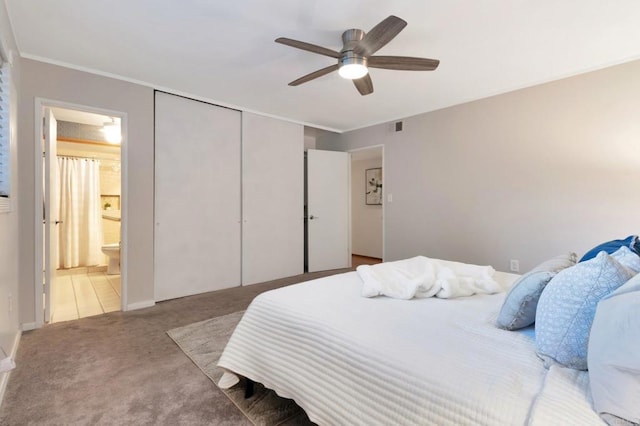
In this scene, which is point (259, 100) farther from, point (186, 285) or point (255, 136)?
point (186, 285)

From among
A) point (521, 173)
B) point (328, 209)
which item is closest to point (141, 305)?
point (328, 209)

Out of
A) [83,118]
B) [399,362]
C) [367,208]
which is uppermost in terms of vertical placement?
[83,118]

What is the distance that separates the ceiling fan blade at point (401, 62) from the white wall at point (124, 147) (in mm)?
2434

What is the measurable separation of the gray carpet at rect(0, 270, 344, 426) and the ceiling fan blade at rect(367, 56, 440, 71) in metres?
2.34

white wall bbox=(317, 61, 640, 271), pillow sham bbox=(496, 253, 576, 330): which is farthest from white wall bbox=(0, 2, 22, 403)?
white wall bbox=(317, 61, 640, 271)

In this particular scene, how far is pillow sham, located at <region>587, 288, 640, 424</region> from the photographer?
757mm

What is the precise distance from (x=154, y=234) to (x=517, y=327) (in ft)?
10.9

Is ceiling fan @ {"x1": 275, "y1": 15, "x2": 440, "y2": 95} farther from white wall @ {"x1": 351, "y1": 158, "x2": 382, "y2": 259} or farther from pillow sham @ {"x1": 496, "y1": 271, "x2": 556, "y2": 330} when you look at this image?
white wall @ {"x1": 351, "y1": 158, "x2": 382, "y2": 259}

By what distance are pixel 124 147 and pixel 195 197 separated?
878 millimetres

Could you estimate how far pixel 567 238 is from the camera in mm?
3023

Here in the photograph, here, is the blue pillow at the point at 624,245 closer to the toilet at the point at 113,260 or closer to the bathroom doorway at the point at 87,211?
the bathroom doorway at the point at 87,211

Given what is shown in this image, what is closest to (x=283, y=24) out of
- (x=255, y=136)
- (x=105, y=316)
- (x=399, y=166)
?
(x=255, y=136)

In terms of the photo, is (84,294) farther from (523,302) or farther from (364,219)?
(364,219)

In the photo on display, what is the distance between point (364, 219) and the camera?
6516 mm
